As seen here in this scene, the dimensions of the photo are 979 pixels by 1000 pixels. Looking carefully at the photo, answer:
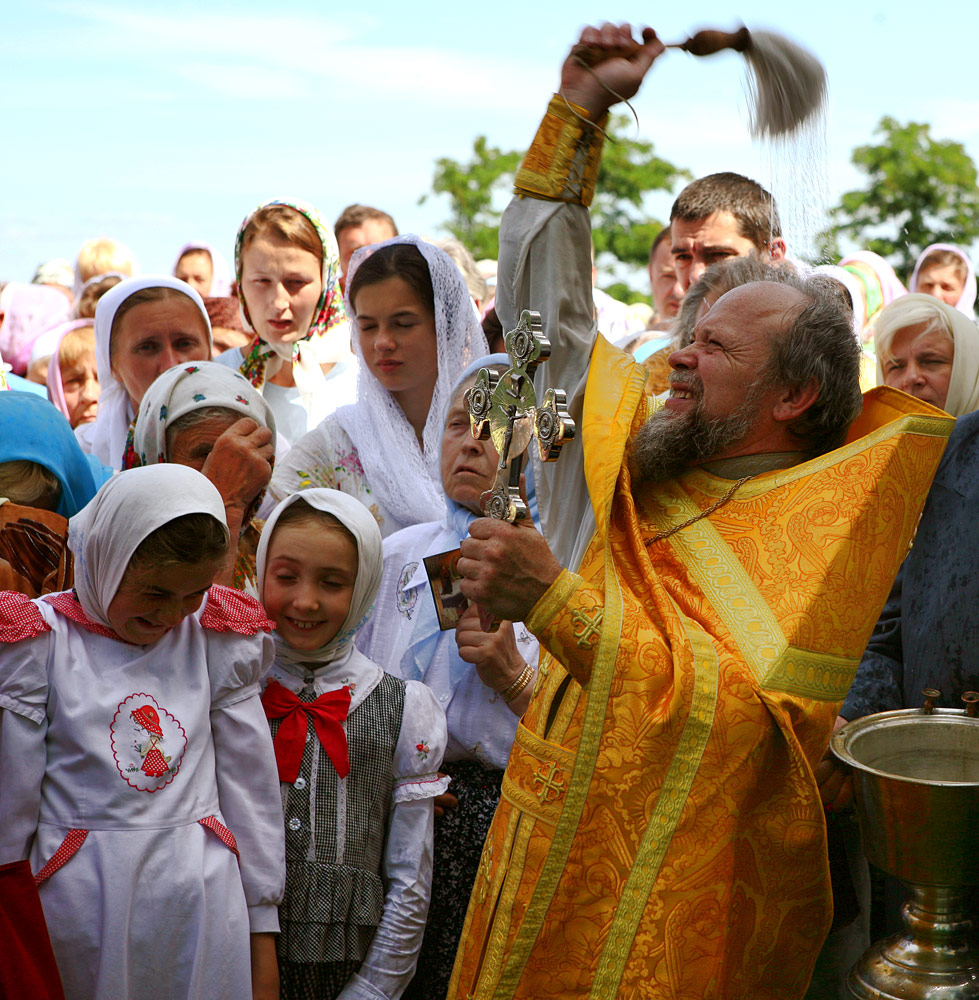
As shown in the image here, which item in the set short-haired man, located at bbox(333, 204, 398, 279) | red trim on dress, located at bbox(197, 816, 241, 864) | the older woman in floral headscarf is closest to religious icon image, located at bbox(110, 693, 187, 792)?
red trim on dress, located at bbox(197, 816, 241, 864)

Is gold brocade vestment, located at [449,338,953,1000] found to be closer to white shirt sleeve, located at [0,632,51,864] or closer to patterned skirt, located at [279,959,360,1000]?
patterned skirt, located at [279,959,360,1000]

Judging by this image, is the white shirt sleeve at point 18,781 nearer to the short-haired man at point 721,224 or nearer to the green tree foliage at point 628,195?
the short-haired man at point 721,224

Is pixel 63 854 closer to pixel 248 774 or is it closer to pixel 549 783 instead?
pixel 248 774

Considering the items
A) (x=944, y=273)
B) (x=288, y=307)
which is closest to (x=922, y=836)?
(x=288, y=307)

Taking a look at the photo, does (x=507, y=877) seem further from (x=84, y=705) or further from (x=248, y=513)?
(x=248, y=513)

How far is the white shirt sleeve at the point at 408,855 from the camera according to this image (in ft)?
9.52

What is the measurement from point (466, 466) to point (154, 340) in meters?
1.62

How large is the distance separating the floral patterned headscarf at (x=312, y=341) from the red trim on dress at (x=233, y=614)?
8.20 feet

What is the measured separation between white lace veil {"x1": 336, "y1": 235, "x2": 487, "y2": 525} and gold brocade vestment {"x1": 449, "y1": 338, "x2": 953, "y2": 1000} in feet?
5.41

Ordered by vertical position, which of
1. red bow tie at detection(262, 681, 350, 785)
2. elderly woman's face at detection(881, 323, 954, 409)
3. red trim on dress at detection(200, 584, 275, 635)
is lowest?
red bow tie at detection(262, 681, 350, 785)

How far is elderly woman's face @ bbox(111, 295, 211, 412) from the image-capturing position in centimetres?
451

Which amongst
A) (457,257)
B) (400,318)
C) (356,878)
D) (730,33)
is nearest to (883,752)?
(356,878)

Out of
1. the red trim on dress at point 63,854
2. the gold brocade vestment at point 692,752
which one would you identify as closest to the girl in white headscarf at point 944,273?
the gold brocade vestment at point 692,752

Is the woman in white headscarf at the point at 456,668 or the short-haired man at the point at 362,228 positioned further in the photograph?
the short-haired man at the point at 362,228
